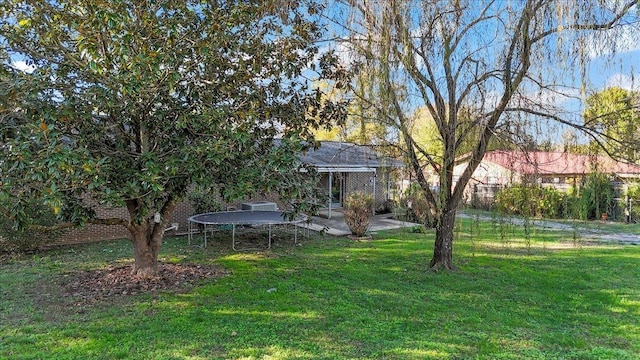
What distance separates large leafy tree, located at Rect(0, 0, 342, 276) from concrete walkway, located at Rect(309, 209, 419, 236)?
724 cm

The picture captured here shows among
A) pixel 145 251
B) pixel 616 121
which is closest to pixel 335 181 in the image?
pixel 145 251

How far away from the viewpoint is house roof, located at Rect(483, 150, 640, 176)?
19.5 feet

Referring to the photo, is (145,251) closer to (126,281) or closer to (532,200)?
(126,281)

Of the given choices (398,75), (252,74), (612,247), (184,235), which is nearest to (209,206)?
(184,235)

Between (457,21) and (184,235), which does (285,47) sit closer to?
(457,21)

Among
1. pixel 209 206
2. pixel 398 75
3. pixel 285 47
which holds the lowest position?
pixel 209 206

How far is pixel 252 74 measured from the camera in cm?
602

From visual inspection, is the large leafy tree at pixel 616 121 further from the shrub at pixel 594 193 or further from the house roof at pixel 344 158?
the house roof at pixel 344 158

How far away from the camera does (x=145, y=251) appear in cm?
720

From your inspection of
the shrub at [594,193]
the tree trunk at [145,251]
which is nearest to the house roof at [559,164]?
the shrub at [594,193]

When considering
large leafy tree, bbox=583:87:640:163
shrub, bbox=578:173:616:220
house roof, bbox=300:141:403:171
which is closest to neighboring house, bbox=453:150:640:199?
shrub, bbox=578:173:616:220

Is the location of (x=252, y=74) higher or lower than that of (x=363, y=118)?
higher

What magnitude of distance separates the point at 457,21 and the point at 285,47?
2544 mm

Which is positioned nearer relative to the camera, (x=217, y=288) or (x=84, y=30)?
(x=84, y=30)
